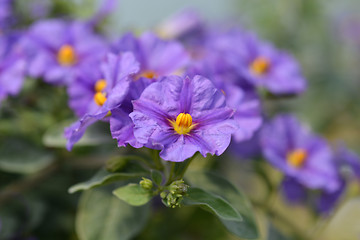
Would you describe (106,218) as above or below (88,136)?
below

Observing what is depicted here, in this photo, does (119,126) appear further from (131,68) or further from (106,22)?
(106,22)

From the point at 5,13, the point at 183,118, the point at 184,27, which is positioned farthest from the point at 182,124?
the point at 184,27

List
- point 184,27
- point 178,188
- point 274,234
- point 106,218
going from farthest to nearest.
→ 1. point 184,27
2. point 274,234
3. point 106,218
4. point 178,188

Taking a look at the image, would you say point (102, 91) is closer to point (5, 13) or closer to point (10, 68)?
point (10, 68)

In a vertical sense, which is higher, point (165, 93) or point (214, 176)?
point (165, 93)

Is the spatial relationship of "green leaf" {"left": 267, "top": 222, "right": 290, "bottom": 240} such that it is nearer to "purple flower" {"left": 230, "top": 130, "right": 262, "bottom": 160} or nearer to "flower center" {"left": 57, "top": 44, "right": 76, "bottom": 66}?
"purple flower" {"left": 230, "top": 130, "right": 262, "bottom": 160}

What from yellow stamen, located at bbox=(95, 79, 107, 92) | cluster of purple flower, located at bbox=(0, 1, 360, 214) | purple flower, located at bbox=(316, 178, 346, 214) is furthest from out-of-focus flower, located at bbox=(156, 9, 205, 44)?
purple flower, located at bbox=(316, 178, 346, 214)

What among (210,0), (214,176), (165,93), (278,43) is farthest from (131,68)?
(210,0)
